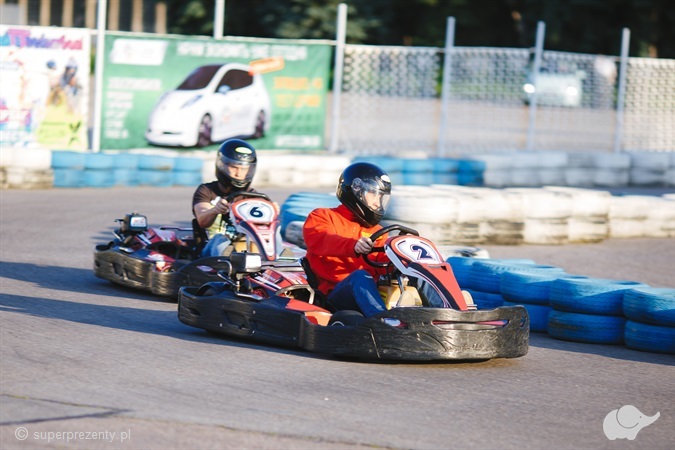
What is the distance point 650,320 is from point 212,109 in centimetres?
874

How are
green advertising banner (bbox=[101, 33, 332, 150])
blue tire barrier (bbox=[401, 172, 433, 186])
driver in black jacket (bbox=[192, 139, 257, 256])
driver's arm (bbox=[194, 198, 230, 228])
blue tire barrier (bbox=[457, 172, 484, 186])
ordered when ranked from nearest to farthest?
1. driver's arm (bbox=[194, 198, 230, 228])
2. driver in black jacket (bbox=[192, 139, 257, 256])
3. green advertising banner (bbox=[101, 33, 332, 150])
4. blue tire barrier (bbox=[401, 172, 433, 186])
5. blue tire barrier (bbox=[457, 172, 484, 186])

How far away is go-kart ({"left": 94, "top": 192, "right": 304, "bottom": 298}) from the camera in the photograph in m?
6.98

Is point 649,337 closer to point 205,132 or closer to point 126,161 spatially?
point 126,161

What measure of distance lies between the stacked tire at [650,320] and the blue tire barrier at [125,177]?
7.62 meters

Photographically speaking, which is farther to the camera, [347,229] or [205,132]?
[205,132]

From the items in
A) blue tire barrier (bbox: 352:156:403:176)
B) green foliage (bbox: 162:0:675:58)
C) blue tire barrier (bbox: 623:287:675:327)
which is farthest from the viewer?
green foliage (bbox: 162:0:675:58)

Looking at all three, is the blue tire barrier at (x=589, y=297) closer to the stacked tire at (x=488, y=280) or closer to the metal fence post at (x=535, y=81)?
the stacked tire at (x=488, y=280)

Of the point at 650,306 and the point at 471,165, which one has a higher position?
the point at 471,165

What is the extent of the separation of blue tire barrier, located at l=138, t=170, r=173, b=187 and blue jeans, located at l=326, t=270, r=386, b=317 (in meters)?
7.55

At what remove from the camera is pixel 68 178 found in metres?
12.5

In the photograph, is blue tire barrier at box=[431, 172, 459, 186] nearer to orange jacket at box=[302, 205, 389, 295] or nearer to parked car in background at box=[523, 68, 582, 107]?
parked car in background at box=[523, 68, 582, 107]

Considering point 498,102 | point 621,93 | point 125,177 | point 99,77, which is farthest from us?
point 621,93

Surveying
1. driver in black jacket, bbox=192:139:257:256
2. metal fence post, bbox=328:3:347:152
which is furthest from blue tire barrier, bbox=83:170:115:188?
driver in black jacket, bbox=192:139:257:256

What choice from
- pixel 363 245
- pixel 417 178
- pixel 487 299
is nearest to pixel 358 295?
pixel 363 245
